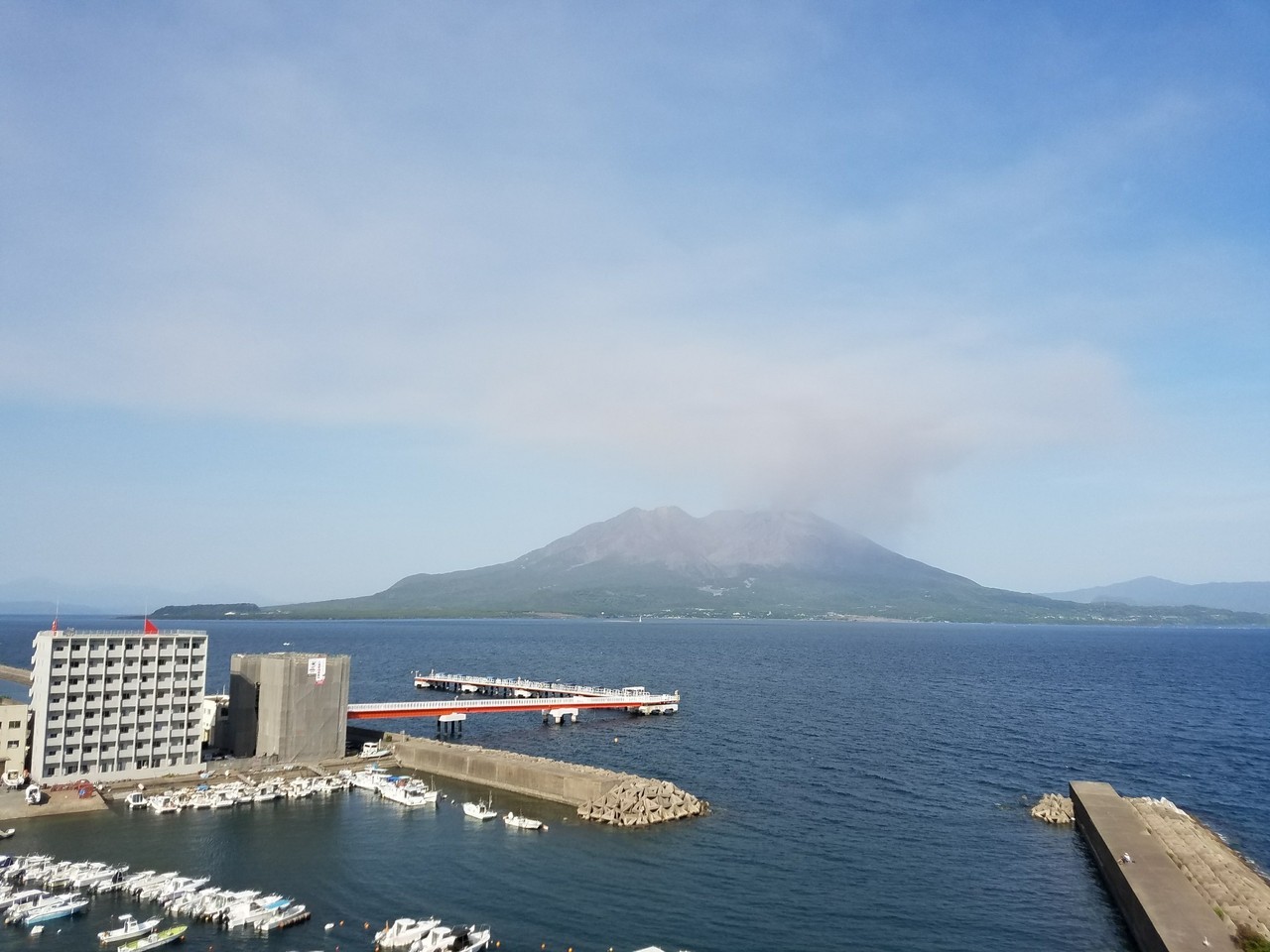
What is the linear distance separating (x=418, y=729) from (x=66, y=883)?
5800 cm

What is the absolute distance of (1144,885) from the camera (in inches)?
1861

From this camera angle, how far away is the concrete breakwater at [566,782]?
63.9m

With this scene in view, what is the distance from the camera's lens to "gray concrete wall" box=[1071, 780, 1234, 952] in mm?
40969

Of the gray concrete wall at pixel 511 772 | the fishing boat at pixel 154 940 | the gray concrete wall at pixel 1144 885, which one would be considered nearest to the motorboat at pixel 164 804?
the gray concrete wall at pixel 511 772

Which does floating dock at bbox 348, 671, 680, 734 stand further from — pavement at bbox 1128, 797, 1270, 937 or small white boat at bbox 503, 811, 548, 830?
pavement at bbox 1128, 797, 1270, 937

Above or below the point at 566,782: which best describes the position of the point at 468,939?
below

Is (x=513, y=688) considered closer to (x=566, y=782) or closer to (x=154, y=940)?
(x=566, y=782)

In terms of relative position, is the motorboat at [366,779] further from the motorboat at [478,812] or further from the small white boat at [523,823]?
the small white boat at [523,823]

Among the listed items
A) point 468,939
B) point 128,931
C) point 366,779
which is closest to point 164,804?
point 366,779

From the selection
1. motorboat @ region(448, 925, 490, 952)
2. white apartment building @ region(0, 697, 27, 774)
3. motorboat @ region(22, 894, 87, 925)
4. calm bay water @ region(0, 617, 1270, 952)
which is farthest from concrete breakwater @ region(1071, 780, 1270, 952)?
white apartment building @ region(0, 697, 27, 774)

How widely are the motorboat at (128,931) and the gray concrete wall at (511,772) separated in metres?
31.2

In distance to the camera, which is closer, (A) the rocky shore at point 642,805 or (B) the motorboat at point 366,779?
(A) the rocky shore at point 642,805

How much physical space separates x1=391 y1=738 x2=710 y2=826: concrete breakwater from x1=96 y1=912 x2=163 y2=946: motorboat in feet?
97.0

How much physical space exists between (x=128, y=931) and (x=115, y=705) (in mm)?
32417
